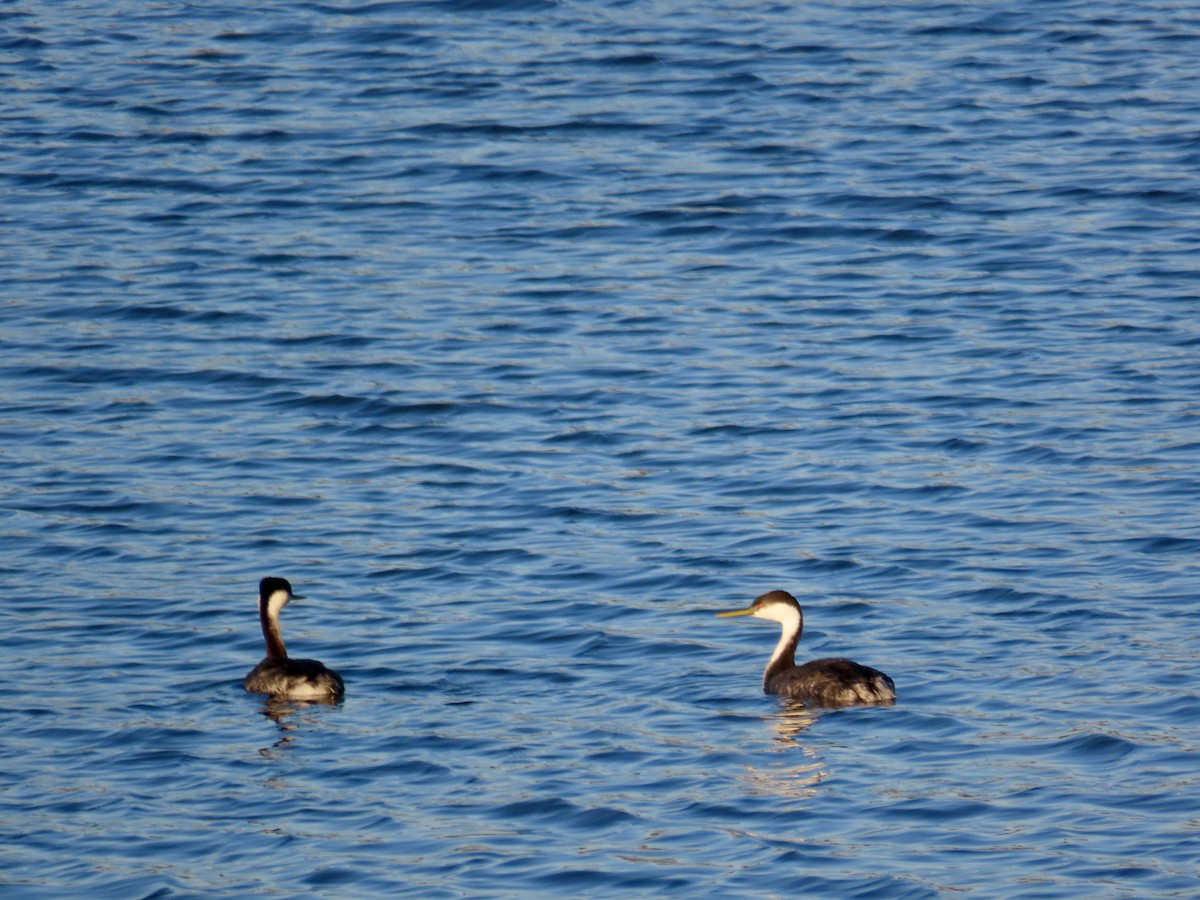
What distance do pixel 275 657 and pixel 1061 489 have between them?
277 inches

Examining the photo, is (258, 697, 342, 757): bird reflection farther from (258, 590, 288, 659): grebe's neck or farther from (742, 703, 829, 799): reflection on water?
(742, 703, 829, 799): reflection on water

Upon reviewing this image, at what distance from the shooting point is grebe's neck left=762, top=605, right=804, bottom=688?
14266 mm

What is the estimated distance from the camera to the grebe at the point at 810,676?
13.4m

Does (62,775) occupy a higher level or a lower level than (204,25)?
lower

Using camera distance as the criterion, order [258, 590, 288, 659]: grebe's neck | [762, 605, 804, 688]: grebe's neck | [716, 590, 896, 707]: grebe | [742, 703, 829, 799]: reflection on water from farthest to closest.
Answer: [258, 590, 288, 659]: grebe's neck, [762, 605, 804, 688]: grebe's neck, [716, 590, 896, 707]: grebe, [742, 703, 829, 799]: reflection on water

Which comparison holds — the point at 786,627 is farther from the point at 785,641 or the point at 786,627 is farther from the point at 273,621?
the point at 273,621

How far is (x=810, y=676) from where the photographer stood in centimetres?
1366

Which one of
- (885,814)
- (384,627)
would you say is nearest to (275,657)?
(384,627)

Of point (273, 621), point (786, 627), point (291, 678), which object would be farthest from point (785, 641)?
point (273, 621)

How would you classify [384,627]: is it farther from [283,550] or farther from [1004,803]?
[1004,803]

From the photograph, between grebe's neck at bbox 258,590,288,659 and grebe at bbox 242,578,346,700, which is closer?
grebe at bbox 242,578,346,700

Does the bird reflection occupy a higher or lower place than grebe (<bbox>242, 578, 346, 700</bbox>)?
lower

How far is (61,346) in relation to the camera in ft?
72.9

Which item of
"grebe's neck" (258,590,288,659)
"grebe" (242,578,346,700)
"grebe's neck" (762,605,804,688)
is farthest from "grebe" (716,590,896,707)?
"grebe's neck" (258,590,288,659)
